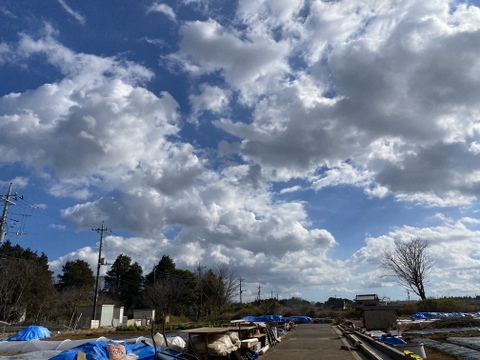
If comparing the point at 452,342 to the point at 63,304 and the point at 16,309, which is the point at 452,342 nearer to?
the point at 16,309

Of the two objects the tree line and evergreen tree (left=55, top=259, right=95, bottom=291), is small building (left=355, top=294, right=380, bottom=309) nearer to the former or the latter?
the tree line

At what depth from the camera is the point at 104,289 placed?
→ 262 feet

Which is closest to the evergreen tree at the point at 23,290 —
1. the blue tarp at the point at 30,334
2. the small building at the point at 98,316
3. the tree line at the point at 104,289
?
the tree line at the point at 104,289

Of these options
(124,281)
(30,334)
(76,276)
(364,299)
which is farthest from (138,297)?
(30,334)

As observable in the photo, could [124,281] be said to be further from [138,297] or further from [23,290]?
[23,290]

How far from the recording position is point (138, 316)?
5894 centimetres

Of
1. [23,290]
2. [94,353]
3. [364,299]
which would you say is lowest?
[94,353]

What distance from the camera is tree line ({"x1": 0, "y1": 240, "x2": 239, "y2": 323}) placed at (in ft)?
167

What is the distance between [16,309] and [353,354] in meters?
49.8

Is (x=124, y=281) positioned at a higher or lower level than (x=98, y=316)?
higher

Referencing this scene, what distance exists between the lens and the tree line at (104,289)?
2002 inches

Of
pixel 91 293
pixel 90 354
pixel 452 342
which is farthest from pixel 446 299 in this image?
pixel 91 293

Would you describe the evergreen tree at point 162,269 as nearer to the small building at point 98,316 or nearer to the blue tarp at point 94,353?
the small building at point 98,316

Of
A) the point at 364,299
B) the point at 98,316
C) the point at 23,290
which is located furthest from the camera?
the point at 364,299
